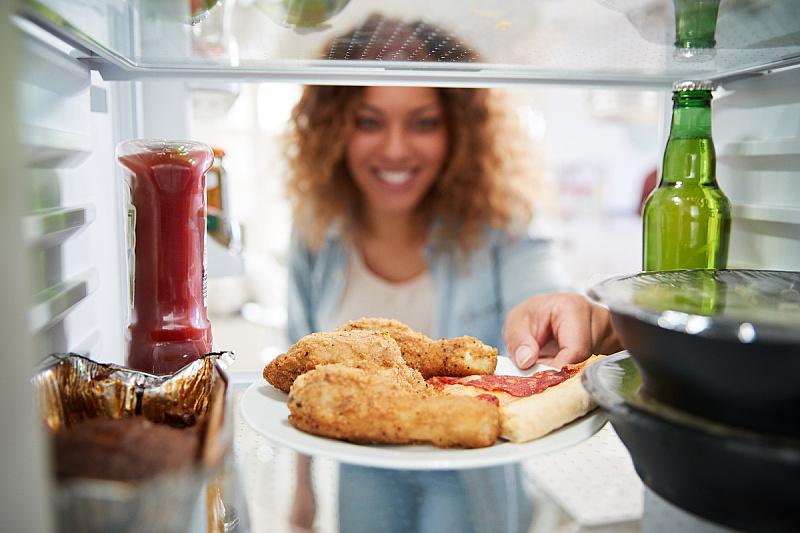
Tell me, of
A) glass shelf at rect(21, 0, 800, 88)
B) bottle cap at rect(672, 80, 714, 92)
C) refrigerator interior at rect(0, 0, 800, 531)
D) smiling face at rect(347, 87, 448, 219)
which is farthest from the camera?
smiling face at rect(347, 87, 448, 219)

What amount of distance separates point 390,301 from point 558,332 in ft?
3.72

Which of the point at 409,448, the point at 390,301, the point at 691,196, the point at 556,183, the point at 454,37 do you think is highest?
the point at 454,37

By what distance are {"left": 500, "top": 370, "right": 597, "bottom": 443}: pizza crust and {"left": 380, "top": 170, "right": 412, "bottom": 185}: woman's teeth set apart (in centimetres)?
141

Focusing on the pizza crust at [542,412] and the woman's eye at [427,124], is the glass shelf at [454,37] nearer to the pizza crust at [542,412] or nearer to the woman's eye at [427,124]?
the pizza crust at [542,412]

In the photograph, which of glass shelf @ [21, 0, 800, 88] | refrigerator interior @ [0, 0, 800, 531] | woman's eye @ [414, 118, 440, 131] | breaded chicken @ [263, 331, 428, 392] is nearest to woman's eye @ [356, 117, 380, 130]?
woman's eye @ [414, 118, 440, 131]

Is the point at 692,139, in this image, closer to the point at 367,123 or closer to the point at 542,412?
the point at 542,412

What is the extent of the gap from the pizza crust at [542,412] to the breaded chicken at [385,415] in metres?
0.02

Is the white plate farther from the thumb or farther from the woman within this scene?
the woman

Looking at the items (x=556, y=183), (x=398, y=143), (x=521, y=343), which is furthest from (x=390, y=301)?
(x=556, y=183)

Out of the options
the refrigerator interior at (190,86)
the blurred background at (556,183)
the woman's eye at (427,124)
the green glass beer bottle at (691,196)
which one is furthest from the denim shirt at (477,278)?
the blurred background at (556,183)

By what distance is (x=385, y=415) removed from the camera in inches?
25.7

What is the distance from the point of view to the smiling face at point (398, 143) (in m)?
1.94

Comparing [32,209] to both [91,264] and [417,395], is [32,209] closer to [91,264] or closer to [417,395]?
[91,264]

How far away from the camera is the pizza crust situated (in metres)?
0.66
